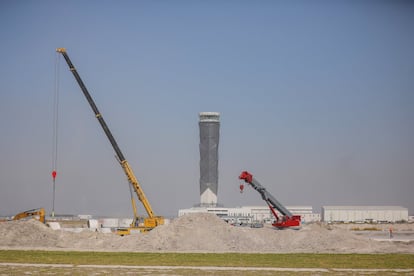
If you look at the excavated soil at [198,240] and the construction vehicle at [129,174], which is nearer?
the excavated soil at [198,240]

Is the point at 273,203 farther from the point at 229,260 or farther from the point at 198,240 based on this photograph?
the point at 229,260

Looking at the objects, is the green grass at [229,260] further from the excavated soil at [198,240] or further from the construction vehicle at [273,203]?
the construction vehicle at [273,203]

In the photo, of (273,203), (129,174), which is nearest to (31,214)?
(129,174)

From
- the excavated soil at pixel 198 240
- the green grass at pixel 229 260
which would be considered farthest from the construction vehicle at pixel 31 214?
the green grass at pixel 229 260

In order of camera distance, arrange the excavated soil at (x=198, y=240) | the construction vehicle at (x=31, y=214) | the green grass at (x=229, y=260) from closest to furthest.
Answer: the green grass at (x=229, y=260) → the excavated soil at (x=198, y=240) → the construction vehicle at (x=31, y=214)

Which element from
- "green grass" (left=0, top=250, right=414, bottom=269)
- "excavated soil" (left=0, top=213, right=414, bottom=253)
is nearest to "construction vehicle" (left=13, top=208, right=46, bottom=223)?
"excavated soil" (left=0, top=213, right=414, bottom=253)

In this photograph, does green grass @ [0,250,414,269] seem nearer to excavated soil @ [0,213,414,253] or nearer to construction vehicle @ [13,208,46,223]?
excavated soil @ [0,213,414,253]

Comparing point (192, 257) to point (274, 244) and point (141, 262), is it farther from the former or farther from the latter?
point (274, 244)

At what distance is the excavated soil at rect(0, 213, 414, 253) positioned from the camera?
62.6 meters

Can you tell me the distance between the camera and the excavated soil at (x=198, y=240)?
62562mm

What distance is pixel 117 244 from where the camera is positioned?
64.8m

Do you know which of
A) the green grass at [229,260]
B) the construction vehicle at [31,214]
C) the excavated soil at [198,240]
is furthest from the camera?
the construction vehicle at [31,214]

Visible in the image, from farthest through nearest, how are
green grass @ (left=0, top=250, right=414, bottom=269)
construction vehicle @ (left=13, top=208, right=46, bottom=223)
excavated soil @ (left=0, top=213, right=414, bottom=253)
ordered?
construction vehicle @ (left=13, top=208, right=46, bottom=223) → excavated soil @ (left=0, top=213, right=414, bottom=253) → green grass @ (left=0, top=250, right=414, bottom=269)

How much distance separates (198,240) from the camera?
2532 inches
